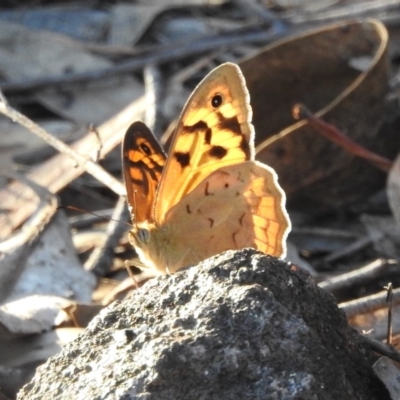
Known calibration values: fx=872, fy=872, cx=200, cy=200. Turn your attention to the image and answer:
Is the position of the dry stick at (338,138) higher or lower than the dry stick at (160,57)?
lower

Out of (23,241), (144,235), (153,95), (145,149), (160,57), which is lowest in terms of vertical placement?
(144,235)

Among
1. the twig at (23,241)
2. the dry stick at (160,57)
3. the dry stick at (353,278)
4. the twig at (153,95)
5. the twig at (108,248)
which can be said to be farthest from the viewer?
the dry stick at (160,57)

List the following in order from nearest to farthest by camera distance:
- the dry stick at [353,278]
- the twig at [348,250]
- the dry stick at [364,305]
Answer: the dry stick at [364,305]
the dry stick at [353,278]
the twig at [348,250]

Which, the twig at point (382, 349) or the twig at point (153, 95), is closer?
the twig at point (382, 349)

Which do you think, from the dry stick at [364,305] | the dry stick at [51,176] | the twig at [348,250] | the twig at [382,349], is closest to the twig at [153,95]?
the dry stick at [51,176]

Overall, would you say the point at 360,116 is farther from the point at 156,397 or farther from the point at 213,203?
the point at 156,397

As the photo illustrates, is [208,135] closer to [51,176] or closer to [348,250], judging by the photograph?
[348,250]

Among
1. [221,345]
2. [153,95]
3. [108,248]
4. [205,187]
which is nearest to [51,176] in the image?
[108,248]

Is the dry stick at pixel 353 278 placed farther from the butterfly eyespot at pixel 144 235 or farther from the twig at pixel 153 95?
the twig at pixel 153 95
